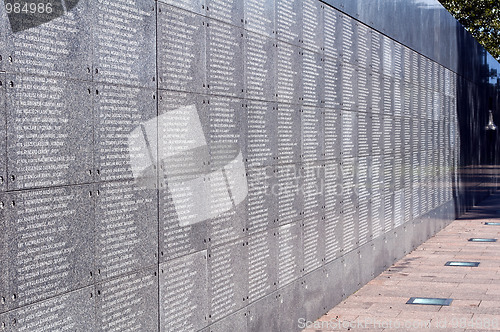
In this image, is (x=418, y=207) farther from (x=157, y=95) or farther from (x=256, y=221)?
(x=157, y=95)

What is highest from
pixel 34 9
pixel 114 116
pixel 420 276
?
pixel 34 9

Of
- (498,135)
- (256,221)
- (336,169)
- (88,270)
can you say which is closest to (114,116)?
(88,270)

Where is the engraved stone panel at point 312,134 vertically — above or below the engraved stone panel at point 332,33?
below

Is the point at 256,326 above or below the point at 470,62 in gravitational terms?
below

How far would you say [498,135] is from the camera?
→ 26.6 meters

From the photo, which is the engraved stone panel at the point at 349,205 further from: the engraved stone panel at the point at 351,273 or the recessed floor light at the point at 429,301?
the recessed floor light at the point at 429,301

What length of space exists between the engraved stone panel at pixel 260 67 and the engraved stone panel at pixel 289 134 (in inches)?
11.2

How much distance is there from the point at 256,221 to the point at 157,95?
73.6 inches

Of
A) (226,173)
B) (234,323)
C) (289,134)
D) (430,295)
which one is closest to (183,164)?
(226,173)

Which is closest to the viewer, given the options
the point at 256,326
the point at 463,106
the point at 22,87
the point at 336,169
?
the point at 22,87

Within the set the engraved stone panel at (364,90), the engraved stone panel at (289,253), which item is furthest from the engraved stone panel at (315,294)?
the engraved stone panel at (364,90)

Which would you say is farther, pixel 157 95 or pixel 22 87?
pixel 157 95

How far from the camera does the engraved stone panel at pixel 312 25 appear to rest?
7473 mm

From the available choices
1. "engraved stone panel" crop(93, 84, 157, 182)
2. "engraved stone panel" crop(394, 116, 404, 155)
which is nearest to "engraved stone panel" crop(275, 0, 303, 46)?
"engraved stone panel" crop(93, 84, 157, 182)
